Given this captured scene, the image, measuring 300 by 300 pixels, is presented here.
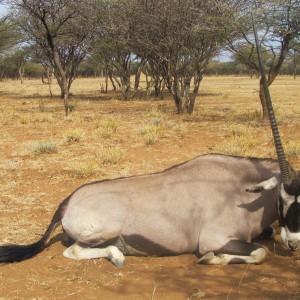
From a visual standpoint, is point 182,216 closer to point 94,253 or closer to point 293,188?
point 94,253

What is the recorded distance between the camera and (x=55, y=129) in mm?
13438

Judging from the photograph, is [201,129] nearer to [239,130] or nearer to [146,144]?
[239,130]

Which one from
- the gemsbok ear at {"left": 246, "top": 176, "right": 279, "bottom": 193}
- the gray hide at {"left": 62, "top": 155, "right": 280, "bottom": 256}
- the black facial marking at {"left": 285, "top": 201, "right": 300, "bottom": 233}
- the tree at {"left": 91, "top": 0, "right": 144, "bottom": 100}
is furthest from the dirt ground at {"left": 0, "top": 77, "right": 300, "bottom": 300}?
the tree at {"left": 91, "top": 0, "right": 144, "bottom": 100}

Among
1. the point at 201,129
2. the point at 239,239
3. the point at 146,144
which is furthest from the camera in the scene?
the point at 201,129

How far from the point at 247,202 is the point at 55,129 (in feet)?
33.2

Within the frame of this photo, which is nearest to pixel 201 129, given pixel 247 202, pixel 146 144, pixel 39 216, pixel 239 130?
pixel 239 130

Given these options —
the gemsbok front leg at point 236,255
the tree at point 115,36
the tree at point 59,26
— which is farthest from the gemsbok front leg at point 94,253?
the tree at point 115,36

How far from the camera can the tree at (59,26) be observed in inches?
635

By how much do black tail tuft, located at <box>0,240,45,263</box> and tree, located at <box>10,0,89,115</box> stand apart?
41.6ft

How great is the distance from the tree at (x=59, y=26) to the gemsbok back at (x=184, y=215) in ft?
41.8

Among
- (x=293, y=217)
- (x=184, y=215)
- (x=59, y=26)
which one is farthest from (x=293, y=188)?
(x=59, y=26)

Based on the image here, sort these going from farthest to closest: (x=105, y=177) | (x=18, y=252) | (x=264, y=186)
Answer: (x=105, y=177) → (x=18, y=252) → (x=264, y=186)

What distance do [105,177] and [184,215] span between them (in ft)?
11.7

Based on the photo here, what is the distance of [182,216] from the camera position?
4.11 m
